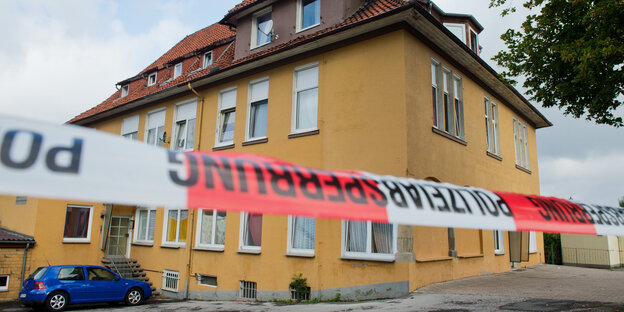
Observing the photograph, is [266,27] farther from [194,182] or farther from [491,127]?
[194,182]

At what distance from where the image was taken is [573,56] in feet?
29.2

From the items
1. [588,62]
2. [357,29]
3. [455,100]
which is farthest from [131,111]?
[588,62]

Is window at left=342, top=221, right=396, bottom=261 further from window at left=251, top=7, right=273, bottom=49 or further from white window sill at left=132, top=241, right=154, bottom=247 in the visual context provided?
white window sill at left=132, top=241, right=154, bottom=247

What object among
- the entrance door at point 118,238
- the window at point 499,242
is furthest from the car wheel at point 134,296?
the window at point 499,242

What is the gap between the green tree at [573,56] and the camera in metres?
8.58

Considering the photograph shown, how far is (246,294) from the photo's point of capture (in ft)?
43.6

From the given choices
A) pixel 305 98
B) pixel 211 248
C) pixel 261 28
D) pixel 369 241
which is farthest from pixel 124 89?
pixel 369 241

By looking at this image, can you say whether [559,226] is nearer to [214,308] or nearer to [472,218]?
[472,218]

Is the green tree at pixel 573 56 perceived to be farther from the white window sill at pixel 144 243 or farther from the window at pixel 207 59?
the white window sill at pixel 144 243

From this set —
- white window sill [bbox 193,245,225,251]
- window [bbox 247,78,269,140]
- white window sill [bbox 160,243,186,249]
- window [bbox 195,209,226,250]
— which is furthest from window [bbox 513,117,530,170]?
white window sill [bbox 160,243,186,249]

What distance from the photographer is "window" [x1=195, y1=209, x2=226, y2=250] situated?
14.6 metres

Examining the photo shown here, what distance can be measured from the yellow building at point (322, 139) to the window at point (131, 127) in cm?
10

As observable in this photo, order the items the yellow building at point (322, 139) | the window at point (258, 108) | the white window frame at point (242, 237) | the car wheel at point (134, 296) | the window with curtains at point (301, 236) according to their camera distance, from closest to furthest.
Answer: the yellow building at point (322, 139)
the window with curtains at point (301, 236)
the white window frame at point (242, 237)
the window at point (258, 108)
the car wheel at point (134, 296)

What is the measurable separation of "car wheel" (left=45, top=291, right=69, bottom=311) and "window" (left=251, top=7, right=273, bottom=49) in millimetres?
10049
